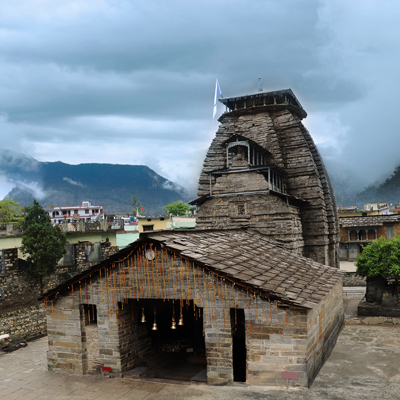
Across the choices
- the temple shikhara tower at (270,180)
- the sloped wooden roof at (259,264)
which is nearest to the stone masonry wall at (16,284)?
the temple shikhara tower at (270,180)

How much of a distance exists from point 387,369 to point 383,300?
985cm

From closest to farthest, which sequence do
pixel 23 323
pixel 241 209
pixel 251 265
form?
pixel 251 265 < pixel 23 323 < pixel 241 209

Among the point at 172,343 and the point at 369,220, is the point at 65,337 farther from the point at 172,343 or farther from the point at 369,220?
the point at 369,220

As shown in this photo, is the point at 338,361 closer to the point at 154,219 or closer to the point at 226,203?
the point at 226,203

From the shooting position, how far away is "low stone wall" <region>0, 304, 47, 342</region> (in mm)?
22562

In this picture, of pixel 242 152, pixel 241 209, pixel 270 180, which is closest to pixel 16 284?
pixel 241 209

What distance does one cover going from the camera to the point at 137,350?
1438cm

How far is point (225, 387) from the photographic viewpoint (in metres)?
12.0

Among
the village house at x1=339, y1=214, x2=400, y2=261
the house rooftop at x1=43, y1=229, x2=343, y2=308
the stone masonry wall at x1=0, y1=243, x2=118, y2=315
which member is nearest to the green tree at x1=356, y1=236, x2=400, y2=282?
the house rooftop at x1=43, y1=229, x2=343, y2=308

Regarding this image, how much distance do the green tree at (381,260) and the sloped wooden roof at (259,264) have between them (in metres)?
5.80

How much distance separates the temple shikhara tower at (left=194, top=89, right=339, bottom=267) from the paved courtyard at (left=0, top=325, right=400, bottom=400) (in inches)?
361

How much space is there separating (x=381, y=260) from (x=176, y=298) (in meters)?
14.8

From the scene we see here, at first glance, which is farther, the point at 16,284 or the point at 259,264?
the point at 16,284

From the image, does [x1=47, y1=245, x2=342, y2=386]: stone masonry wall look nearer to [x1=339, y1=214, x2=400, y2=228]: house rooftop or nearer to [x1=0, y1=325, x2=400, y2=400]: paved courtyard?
[x1=0, y1=325, x2=400, y2=400]: paved courtyard
